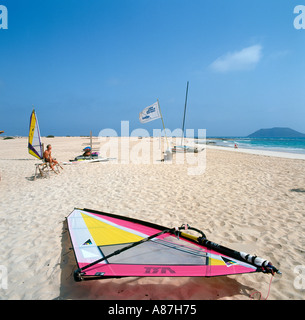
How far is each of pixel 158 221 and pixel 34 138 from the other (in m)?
8.46

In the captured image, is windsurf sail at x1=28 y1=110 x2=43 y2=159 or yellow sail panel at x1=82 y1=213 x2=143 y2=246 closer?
yellow sail panel at x1=82 y1=213 x2=143 y2=246

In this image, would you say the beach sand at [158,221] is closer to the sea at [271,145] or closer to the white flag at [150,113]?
the white flag at [150,113]

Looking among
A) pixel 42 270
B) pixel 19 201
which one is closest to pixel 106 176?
pixel 19 201

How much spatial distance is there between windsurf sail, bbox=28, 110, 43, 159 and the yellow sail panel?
7.63 meters

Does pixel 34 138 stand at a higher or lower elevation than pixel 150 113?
lower

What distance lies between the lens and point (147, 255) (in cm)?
256

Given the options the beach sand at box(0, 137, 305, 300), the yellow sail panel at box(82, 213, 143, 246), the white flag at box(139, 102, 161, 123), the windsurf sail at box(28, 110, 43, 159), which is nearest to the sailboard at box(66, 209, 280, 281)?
the yellow sail panel at box(82, 213, 143, 246)

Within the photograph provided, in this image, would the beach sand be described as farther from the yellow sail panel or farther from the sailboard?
the yellow sail panel

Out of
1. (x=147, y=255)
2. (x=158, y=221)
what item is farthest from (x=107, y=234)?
(x=158, y=221)

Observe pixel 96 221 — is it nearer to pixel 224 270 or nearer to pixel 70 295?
pixel 70 295

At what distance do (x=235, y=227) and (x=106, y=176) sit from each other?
6.26 metres

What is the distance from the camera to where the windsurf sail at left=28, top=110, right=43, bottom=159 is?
9.11 metres

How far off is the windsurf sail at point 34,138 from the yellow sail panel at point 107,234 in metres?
7.63

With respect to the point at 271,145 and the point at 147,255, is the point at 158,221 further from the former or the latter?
the point at 271,145
